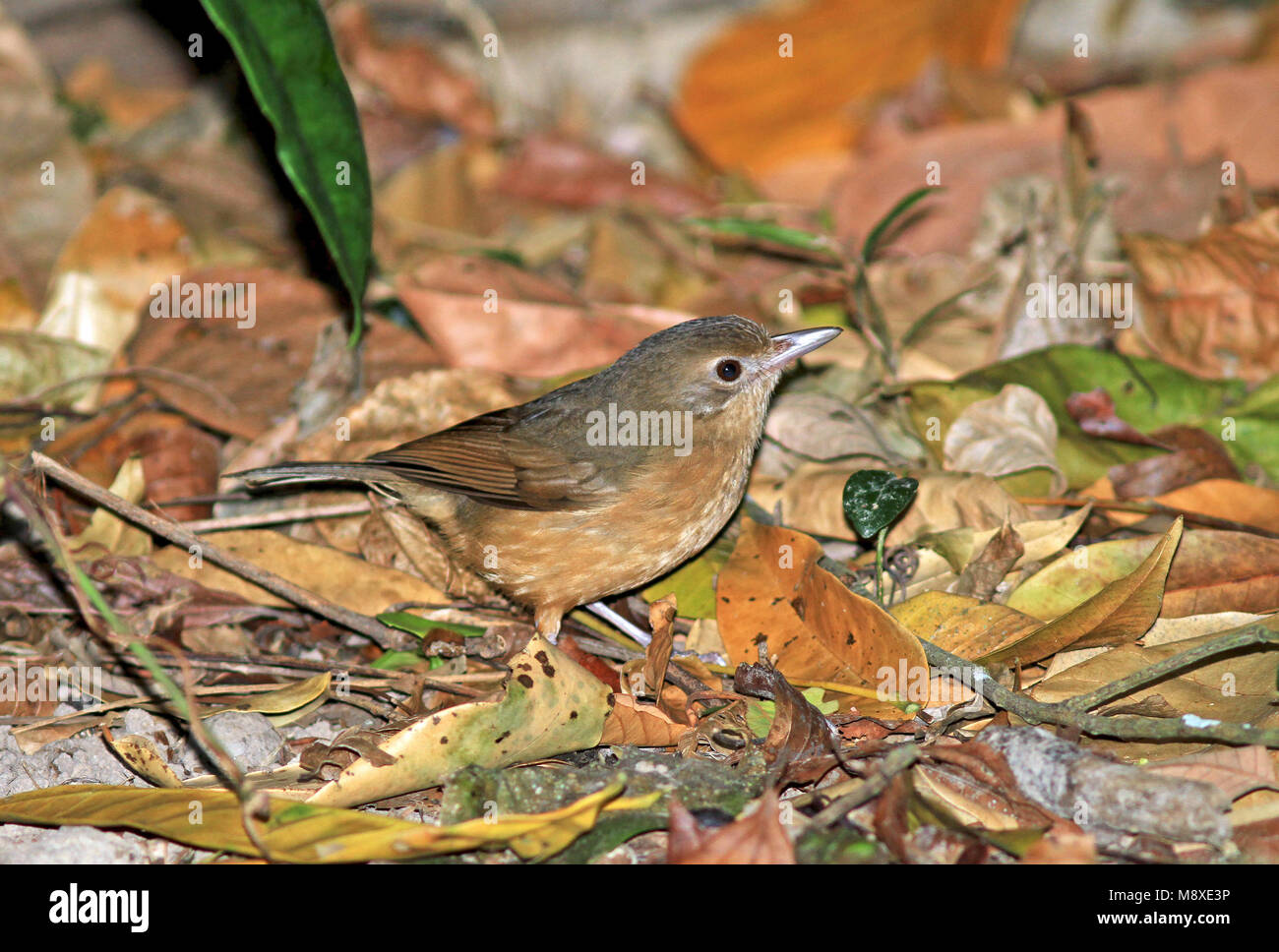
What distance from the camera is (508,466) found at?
422cm

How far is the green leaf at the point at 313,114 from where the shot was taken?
3.97 meters

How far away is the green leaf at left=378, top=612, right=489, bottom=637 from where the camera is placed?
3.93 metres

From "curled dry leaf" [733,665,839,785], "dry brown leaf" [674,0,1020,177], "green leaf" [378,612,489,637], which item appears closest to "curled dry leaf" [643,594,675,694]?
"curled dry leaf" [733,665,839,785]

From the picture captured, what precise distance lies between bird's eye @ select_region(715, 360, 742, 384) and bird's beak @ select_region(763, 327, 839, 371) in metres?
0.11

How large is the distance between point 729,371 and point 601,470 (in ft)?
2.01

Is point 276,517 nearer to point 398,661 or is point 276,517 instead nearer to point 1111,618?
point 398,661

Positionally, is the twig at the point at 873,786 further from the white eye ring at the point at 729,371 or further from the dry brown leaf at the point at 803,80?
the dry brown leaf at the point at 803,80

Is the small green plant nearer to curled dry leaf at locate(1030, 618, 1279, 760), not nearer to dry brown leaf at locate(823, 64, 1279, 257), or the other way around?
curled dry leaf at locate(1030, 618, 1279, 760)

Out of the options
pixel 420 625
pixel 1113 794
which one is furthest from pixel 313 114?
pixel 1113 794

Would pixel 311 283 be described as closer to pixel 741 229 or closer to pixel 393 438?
pixel 393 438

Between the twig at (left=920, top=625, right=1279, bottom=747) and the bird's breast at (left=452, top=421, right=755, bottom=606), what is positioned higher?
the bird's breast at (left=452, top=421, right=755, bottom=606)

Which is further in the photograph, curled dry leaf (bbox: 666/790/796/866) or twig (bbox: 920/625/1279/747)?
twig (bbox: 920/625/1279/747)

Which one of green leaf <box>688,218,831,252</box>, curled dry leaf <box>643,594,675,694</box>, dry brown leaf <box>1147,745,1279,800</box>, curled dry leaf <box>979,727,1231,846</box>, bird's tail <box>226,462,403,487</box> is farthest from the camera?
green leaf <box>688,218,831,252</box>
